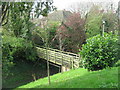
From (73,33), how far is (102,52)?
9.80 feet

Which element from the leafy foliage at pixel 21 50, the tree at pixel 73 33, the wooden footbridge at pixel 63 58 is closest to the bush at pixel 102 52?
the wooden footbridge at pixel 63 58

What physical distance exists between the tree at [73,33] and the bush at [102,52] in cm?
270

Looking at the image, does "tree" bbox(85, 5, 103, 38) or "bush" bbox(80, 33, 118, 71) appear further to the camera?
"tree" bbox(85, 5, 103, 38)

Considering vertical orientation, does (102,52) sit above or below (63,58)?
above

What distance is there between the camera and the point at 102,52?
250 centimetres

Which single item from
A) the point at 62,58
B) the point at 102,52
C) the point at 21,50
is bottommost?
the point at 62,58

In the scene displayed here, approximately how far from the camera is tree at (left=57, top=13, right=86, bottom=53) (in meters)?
5.38

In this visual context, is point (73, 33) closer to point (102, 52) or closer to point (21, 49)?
point (21, 49)

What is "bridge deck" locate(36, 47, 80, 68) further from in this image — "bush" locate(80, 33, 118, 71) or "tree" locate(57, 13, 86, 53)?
"bush" locate(80, 33, 118, 71)

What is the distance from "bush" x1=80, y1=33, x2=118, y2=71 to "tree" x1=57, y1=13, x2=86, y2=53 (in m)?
2.70

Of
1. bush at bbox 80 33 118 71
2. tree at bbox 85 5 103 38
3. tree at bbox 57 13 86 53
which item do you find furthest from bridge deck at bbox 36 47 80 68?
bush at bbox 80 33 118 71

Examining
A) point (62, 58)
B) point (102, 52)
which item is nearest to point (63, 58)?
point (62, 58)

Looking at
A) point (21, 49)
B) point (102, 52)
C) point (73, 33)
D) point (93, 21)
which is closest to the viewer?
point (102, 52)

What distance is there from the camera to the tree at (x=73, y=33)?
5.38 m
